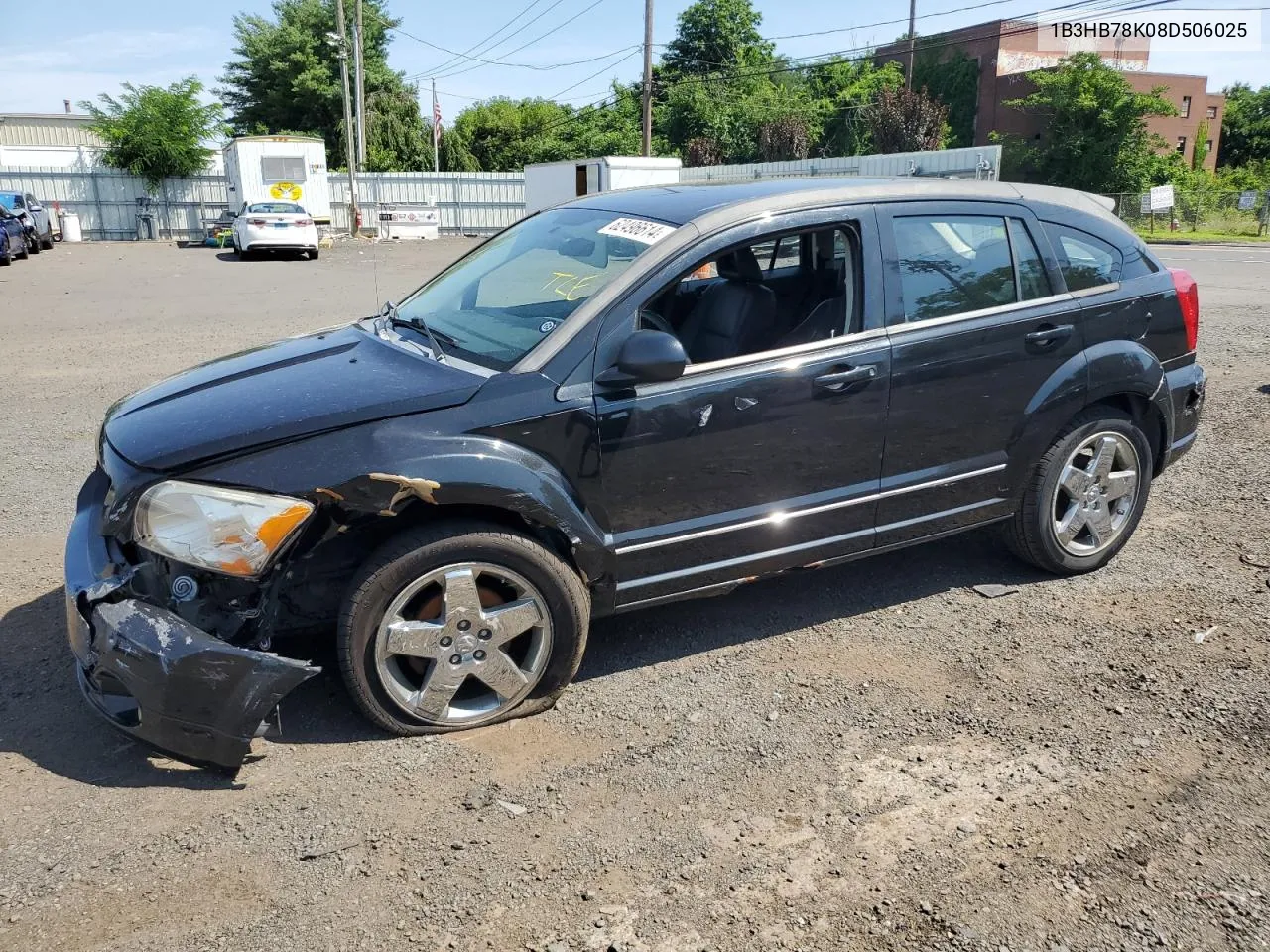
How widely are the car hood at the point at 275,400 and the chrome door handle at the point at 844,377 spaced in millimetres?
1314

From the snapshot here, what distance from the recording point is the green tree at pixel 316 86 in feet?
173

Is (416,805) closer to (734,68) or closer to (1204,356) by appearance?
(1204,356)

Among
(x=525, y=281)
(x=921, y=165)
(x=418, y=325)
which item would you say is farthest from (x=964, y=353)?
(x=921, y=165)

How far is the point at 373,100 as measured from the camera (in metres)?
56.2

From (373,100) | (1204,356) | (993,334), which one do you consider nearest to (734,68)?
(373,100)

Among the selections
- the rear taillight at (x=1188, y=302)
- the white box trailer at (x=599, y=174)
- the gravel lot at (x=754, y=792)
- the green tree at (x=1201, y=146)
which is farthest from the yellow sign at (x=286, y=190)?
the green tree at (x=1201, y=146)

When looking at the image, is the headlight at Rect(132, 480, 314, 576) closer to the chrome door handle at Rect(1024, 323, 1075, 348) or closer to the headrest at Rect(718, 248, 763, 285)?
the headrest at Rect(718, 248, 763, 285)

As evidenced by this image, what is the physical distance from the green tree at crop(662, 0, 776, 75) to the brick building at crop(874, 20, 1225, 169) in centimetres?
1081

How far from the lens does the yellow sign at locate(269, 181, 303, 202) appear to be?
3244 cm

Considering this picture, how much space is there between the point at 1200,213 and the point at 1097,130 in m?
5.51

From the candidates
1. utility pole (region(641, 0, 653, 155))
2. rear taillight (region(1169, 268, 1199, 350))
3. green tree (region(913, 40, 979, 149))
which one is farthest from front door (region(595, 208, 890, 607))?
green tree (region(913, 40, 979, 149))

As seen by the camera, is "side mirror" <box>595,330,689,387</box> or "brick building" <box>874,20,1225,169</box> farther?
"brick building" <box>874,20,1225,169</box>

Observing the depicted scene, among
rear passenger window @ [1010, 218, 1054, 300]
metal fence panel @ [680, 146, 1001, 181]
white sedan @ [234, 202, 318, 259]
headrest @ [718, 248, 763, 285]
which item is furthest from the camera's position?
metal fence panel @ [680, 146, 1001, 181]

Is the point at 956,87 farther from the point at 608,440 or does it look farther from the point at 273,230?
the point at 608,440
